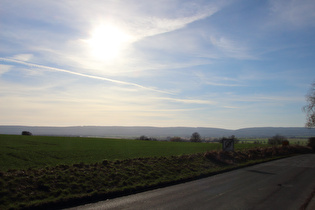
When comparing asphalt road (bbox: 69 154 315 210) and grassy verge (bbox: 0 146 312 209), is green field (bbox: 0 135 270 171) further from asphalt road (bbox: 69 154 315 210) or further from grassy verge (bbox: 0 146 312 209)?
asphalt road (bbox: 69 154 315 210)

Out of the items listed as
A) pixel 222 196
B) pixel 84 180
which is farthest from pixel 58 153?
pixel 222 196

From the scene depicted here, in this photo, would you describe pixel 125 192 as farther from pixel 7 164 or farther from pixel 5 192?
pixel 7 164

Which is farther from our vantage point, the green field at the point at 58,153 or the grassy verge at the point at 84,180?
the green field at the point at 58,153

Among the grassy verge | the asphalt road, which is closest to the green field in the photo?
the grassy verge

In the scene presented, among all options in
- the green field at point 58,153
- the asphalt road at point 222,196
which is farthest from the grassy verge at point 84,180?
the green field at point 58,153

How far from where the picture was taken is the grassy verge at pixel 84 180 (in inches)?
386

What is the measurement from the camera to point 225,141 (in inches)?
1126

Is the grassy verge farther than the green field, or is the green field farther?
the green field

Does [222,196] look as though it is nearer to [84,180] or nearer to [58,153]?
[84,180]

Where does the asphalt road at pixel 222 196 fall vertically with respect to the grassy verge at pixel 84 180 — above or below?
below

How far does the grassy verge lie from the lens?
9805 mm

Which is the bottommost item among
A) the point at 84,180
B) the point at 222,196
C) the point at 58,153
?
the point at 222,196

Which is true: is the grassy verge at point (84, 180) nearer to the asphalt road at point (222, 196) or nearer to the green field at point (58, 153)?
the asphalt road at point (222, 196)

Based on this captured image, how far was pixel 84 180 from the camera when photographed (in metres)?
12.8
